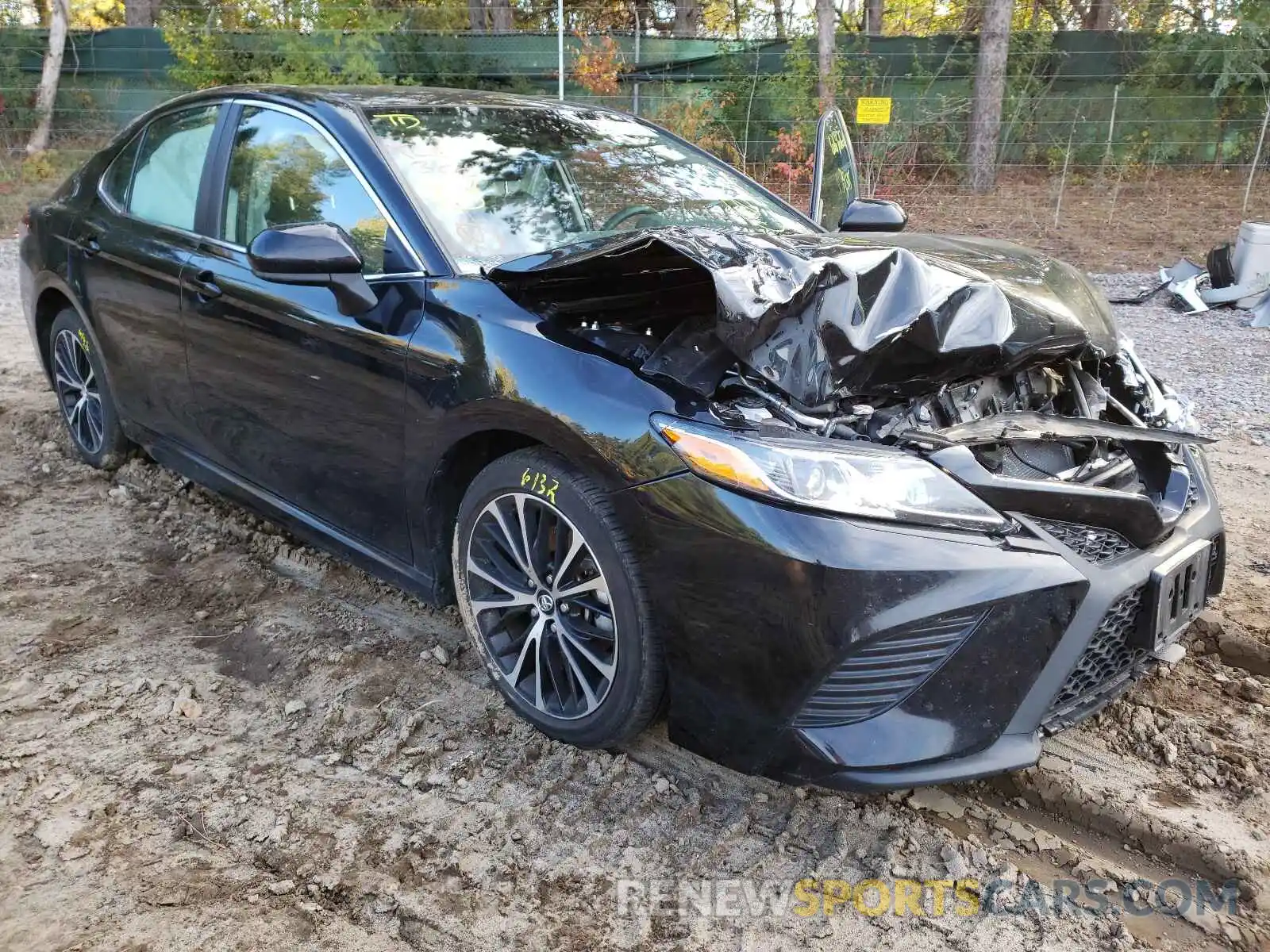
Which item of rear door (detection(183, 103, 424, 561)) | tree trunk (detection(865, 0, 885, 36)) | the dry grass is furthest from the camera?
tree trunk (detection(865, 0, 885, 36))

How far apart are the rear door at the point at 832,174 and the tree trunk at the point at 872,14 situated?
16803 millimetres

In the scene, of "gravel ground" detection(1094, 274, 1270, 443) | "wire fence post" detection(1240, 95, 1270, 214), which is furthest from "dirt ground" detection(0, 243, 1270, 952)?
"wire fence post" detection(1240, 95, 1270, 214)

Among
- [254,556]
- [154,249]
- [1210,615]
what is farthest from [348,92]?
[1210,615]

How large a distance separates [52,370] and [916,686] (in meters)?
4.44

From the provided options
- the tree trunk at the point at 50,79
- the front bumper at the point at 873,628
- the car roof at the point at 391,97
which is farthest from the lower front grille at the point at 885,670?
the tree trunk at the point at 50,79

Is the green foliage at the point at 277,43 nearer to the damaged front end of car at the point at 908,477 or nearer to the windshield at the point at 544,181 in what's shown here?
the windshield at the point at 544,181

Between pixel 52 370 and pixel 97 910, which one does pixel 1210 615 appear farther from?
pixel 52 370

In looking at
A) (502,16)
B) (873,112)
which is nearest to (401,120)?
A: (873,112)

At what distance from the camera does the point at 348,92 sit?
3275 millimetres

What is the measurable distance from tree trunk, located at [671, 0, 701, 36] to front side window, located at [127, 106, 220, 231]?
759 inches

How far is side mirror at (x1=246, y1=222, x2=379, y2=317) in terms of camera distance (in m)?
2.59

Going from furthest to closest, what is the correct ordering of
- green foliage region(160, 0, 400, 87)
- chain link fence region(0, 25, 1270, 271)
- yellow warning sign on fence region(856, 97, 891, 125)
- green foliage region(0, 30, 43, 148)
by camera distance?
green foliage region(0, 30, 43, 148), green foliage region(160, 0, 400, 87), chain link fence region(0, 25, 1270, 271), yellow warning sign on fence region(856, 97, 891, 125)

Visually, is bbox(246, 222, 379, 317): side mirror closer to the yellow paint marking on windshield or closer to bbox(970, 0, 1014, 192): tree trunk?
the yellow paint marking on windshield

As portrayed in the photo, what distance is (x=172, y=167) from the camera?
3.69 metres
